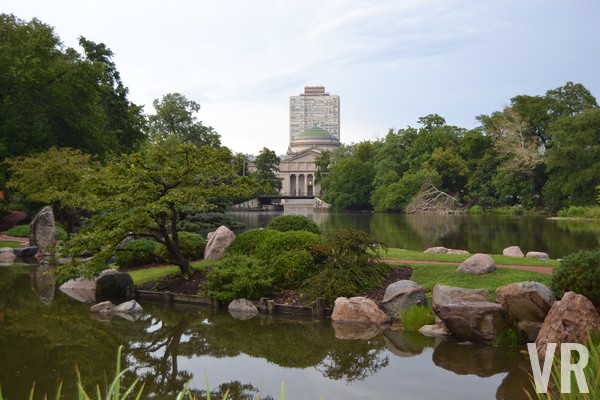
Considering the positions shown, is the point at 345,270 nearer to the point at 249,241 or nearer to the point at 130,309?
the point at 249,241

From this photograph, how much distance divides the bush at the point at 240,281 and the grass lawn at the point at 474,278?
12.1ft

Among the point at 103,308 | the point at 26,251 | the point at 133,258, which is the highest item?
the point at 133,258

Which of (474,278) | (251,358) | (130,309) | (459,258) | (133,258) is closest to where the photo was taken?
(251,358)

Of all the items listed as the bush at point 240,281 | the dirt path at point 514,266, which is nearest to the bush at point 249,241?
the bush at point 240,281

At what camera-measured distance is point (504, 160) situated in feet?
212

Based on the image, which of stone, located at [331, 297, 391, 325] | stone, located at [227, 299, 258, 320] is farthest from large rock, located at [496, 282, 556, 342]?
stone, located at [227, 299, 258, 320]

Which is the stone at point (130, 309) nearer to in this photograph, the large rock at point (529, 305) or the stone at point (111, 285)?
the stone at point (111, 285)

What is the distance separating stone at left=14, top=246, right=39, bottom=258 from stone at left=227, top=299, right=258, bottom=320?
15.6m

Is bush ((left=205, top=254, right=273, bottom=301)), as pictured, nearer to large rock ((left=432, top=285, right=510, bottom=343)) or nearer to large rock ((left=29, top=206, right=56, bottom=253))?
large rock ((left=432, top=285, right=510, bottom=343))

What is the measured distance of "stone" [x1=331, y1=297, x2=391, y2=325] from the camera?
1188 centimetres

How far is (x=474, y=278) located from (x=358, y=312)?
10.5 ft

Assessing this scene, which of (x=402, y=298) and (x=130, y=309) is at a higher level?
(x=402, y=298)

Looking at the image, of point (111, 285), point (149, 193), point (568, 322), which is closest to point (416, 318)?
point (568, 322)

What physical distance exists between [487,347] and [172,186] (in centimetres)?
913
